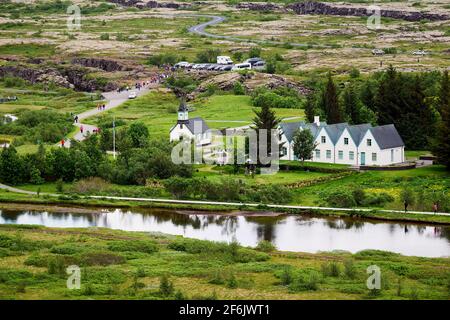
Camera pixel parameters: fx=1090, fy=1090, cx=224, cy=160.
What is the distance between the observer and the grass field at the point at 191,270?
149 feet

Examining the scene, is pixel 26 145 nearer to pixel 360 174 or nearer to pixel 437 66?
pixel 360 174

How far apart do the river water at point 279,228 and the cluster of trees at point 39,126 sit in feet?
77.2

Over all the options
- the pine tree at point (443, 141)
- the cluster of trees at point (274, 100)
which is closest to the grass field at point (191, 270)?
the pine tree at point (443, 141)

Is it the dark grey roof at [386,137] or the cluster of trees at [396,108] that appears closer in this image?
the dark grey roof at [386,137]

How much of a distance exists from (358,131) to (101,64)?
70.5m

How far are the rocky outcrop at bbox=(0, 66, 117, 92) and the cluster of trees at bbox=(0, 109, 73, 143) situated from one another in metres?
26.7

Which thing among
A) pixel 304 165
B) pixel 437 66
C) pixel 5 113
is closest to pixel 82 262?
pixel 304 165

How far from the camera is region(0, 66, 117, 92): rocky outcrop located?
13200 cm

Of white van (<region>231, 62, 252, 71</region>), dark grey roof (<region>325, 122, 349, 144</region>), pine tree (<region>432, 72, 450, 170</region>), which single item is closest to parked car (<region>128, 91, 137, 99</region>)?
white van (<region>231, 62, 252, 71</region>)

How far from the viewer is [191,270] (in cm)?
5022

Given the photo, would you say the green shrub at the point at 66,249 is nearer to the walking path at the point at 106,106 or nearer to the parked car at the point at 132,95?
the walking path at the point at 106,106

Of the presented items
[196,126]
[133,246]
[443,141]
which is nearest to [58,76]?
[196,126]

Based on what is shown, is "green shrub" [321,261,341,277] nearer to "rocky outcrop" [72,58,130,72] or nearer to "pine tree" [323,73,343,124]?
"pine tree" [323,73,343,124]

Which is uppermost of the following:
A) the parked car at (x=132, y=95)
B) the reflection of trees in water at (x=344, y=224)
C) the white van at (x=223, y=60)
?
the white van at (x=223, y=60)
